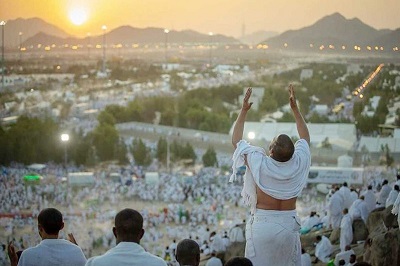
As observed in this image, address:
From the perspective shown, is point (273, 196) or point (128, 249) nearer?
point (128, 249)

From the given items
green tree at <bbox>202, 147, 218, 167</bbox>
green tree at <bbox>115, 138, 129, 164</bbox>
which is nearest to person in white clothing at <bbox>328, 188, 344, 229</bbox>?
green tree at <bbox>202, 147, 218, 167</bbox>

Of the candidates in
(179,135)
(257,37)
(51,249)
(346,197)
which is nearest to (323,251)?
(346,197)

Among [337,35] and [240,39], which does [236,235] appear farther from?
[240,39]

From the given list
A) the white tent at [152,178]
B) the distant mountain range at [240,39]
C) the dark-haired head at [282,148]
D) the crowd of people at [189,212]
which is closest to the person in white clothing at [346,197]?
the crowd of people at [189,212]

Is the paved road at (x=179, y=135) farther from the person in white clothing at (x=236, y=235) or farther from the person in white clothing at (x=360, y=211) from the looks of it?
the person in white clothing at (x=360, y=211)

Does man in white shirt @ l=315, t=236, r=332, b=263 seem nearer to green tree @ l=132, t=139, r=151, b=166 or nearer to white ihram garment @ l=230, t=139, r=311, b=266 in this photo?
white ihram garment @ l=230, t=139, r=311, b=266

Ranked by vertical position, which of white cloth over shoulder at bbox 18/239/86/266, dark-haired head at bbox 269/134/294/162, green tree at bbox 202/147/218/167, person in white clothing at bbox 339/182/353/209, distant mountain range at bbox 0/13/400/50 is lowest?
green tree at bbox 202/147/218/167
